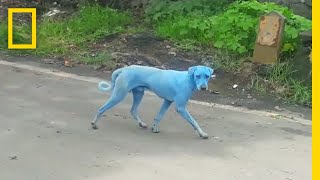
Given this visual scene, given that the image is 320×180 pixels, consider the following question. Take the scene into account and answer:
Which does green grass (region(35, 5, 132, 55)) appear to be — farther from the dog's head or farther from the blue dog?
the dog's head

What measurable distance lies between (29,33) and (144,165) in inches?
212

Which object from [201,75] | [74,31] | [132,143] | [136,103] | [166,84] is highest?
[74,31]

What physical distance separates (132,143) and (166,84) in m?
0.58

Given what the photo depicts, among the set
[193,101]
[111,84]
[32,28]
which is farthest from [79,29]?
[111,84]

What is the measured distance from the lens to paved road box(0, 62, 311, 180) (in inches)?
149

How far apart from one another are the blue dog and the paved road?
257 millimetres

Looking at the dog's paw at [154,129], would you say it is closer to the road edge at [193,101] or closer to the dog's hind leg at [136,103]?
the dog's hind leg at [136,103]

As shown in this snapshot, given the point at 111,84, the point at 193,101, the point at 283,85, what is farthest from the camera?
the point at 283,85

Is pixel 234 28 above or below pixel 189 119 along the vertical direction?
above

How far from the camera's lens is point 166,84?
4.55 m

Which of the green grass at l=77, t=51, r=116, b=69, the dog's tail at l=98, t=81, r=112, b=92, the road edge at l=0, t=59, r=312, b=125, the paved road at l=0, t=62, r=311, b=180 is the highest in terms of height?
the green grass at l=77, t=51, r=116, b=69

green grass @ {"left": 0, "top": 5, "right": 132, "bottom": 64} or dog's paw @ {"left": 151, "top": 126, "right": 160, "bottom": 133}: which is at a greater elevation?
green grass @ {"left": 0, "top": 5, "right": 132, "bottom": 64}

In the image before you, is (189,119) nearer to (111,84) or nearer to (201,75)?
(201,75)

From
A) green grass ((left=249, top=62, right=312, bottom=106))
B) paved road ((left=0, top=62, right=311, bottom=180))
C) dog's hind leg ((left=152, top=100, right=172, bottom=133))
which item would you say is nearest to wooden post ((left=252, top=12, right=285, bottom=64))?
green grass ((left=249, top=62, right=312, bottom=106))
